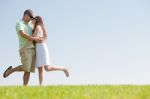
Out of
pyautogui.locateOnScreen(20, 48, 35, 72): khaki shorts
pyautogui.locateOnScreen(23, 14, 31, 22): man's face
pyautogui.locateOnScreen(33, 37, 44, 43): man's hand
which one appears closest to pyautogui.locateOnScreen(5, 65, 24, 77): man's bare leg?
pyautogui.locateOnScreen(20, 48, 35, 72): khaki shorts

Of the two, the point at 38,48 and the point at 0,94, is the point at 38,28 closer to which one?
the point at 38,48

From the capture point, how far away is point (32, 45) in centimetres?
1417

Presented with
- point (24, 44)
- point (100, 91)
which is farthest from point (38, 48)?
point (100, 91)

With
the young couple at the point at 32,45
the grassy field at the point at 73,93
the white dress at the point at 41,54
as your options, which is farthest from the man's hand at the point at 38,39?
the grassy field at the point at 73,93

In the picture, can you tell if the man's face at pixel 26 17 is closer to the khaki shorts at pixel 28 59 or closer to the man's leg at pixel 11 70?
the khaki shorts at pixel 28 59

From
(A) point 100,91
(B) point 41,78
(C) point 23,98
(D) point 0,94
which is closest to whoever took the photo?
(C) point 23,98

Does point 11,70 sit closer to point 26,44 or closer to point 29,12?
point 26,44

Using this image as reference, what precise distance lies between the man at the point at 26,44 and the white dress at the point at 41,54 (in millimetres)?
217

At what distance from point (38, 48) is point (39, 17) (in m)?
1.05

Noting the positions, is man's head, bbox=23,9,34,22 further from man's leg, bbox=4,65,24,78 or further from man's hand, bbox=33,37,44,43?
man's leg, bbox=4,65,24,78

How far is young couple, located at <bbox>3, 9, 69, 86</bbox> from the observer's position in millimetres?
13898

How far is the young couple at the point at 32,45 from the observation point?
13898 mm

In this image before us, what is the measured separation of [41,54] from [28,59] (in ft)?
1.75

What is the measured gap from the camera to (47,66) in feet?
46.1
